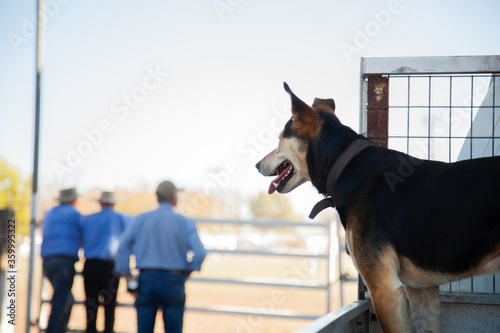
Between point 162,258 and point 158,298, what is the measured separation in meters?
0.43

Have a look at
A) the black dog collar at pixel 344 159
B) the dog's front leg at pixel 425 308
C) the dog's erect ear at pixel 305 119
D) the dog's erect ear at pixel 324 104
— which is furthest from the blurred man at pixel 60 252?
the dog's front leg at pixel 425 308

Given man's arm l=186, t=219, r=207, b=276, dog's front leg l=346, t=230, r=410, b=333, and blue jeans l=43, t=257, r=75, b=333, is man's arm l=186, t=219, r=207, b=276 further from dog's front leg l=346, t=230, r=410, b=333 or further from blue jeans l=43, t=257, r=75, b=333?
dog's front leg l=346, t=230, r=410, b=333

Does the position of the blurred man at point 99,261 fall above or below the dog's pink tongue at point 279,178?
below

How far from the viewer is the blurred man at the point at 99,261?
759 centimetres

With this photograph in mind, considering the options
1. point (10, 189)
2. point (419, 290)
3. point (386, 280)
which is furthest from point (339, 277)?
point (10, 189)

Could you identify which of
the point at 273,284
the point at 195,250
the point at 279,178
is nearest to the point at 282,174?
the point at 279,178

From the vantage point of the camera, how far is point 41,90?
29.9ft

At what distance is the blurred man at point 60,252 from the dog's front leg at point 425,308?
18.1ft

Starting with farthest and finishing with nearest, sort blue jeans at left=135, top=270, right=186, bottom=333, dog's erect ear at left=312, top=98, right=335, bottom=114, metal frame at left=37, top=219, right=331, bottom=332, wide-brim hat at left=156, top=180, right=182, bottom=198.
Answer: metal frame at left=37, top=219, right=331, bottom=332
wide-brim hat at left=156, top=180, right=182, bottom=198
blue jeans at left=135, top=270, right=186, bottom=333
dog's erect ear at left=312, top=98, right=335, bottom=114

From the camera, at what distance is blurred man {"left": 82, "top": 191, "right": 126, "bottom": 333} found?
7.59 m

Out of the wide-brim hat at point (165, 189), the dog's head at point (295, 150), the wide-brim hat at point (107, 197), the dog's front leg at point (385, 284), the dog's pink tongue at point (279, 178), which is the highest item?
the dog's head at point (295, 150)

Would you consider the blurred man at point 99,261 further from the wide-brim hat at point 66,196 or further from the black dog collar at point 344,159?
the black dog collar at point 344,159

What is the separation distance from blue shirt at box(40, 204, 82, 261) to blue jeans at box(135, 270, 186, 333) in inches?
91.5

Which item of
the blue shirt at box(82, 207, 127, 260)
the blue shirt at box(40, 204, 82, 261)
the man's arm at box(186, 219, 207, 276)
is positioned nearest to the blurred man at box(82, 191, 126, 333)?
the blue shirt at box(82, 207, 127, 260)
